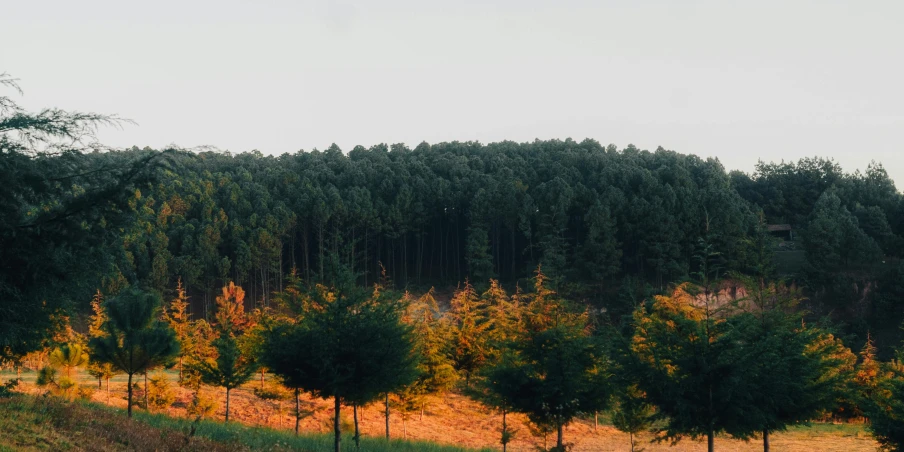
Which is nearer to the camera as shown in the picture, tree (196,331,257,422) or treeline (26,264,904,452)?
treeline (26,264,904,452)

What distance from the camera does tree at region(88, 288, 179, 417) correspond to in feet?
74.6

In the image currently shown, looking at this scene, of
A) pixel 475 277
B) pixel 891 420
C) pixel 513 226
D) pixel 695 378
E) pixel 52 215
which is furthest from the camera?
pixel 513 226

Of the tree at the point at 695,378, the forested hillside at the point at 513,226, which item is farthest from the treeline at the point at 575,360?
the forested hillside at the point at 513,226

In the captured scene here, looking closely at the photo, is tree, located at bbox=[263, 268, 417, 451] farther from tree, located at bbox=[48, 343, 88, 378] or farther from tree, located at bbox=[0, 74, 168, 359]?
tree, located at bbox=[48, 343, 88, 378]

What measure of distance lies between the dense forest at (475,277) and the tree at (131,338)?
8cm

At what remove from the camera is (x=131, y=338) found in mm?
22750

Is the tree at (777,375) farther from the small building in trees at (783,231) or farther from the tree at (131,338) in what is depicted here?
the small building in trees at (783,231)

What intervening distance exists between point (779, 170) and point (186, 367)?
98.4 metres

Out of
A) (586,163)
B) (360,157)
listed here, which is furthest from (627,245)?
(360,157)

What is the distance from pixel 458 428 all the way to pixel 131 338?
18.1 metres

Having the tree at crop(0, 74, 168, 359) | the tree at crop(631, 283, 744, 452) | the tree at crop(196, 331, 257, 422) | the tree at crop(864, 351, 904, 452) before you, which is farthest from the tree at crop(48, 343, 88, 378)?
the tree at crop(864, 351, 904, 452)

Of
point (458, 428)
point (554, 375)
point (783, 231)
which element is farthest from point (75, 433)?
point (783, 231)

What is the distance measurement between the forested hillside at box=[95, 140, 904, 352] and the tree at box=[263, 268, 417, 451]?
36257mm

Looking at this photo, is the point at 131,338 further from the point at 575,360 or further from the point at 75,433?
the point at 575,360
